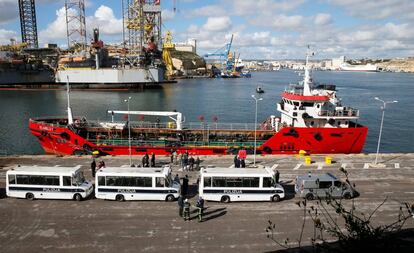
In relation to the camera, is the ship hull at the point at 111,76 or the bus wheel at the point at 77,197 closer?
the bus wheel at the point at 77,197

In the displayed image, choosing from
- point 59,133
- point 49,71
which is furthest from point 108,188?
point 49,71

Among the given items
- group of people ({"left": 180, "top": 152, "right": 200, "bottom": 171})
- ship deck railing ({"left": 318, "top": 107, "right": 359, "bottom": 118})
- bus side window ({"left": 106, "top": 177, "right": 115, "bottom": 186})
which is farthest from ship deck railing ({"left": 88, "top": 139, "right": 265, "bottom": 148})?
bus side window ({"left": 106, "top": 177, "right": 115, "bottom": 186})

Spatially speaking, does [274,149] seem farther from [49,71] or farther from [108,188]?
[49,71]

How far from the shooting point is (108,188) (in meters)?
17.5

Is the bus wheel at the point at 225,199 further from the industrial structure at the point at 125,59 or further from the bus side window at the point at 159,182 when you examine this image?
the industrial structure at the point at 125,59

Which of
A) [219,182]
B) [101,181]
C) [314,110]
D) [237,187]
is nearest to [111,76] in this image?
[314,110]

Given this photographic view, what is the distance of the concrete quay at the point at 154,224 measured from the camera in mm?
13406

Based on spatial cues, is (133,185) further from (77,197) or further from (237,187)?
(237,187)

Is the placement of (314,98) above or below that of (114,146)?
above

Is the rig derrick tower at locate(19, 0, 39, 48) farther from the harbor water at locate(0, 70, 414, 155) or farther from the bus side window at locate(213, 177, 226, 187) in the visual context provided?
the bus side window at locate(213, 177, 226, 187)

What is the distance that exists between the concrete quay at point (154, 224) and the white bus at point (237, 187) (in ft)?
1.38

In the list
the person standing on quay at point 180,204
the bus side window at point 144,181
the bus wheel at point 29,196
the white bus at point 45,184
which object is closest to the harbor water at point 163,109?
the white bus at point 45,184

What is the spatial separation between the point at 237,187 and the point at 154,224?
4868 mm

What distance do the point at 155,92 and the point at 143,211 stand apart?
88.3 m
